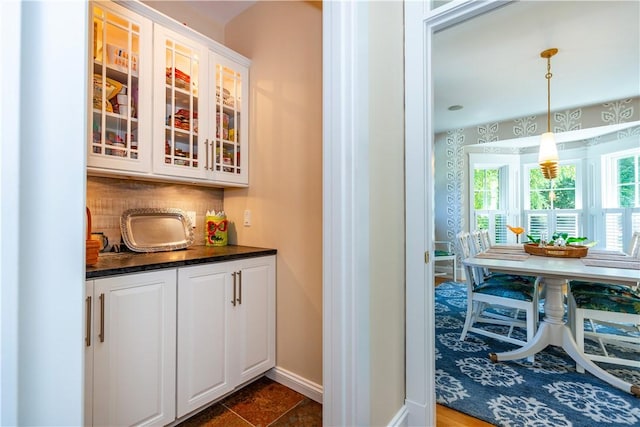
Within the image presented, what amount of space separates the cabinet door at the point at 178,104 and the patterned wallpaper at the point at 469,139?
444cm

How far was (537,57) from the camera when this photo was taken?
2855mm

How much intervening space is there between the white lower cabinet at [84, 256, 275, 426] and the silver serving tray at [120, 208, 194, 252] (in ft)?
1.65

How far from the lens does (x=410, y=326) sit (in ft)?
4.73

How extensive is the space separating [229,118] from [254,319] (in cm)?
139

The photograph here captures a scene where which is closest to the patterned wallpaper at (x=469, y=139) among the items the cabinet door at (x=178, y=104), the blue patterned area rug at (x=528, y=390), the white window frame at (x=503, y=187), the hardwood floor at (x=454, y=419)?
the white window frame at (x=503, y=187)

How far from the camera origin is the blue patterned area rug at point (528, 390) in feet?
5.18

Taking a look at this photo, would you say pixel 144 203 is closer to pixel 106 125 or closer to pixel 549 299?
pixel 106 125

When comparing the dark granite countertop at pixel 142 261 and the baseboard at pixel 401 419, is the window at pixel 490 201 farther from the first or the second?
the dark granite countertop at pixel 142 261

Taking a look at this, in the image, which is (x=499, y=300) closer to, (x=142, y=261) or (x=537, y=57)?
(x=537, y=57)

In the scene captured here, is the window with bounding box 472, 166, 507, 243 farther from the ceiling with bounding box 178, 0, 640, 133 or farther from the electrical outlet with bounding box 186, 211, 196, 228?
the electrical outlet with bounding box 186, 211, 196, 228

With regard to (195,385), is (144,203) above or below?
above

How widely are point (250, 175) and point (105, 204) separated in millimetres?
891

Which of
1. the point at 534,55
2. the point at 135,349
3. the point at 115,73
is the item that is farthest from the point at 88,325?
the point at 534,55

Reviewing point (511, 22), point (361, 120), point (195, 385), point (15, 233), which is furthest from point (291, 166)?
point (511, 22)
